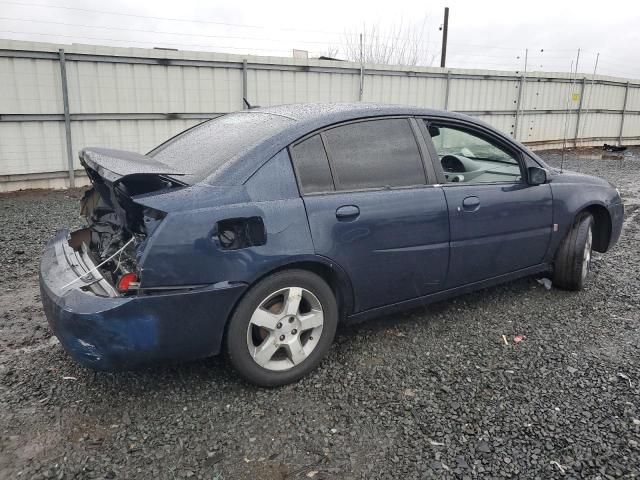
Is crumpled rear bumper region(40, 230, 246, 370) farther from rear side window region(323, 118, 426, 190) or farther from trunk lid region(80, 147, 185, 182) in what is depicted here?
rear side window region(323, 118, 426, 190)

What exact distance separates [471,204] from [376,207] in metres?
0.81

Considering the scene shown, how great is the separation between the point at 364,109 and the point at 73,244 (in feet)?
6.52

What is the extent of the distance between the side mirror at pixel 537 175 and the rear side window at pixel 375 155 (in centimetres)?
102

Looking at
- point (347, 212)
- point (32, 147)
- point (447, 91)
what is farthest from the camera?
point (447, 91)

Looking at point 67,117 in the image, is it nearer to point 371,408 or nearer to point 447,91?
point 371,408

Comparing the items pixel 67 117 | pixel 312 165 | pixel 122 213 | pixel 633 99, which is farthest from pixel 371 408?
pixel 633 99

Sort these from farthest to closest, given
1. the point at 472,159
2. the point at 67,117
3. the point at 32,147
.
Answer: the point at 67,117 < the point at 32,147 < the point at 472,159

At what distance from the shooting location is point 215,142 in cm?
316

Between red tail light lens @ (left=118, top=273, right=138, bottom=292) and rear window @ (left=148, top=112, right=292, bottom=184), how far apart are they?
0.57 meters

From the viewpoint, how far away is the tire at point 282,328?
269 centimetres

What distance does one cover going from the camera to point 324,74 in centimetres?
1170

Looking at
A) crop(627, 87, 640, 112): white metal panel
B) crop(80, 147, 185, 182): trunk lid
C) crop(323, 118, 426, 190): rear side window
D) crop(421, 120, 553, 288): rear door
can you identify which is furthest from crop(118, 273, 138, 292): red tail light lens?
crop(627, 87, 640, 112): white metal panel

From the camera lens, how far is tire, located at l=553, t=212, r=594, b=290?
4.21 m

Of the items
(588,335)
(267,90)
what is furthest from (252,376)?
(267,90)
